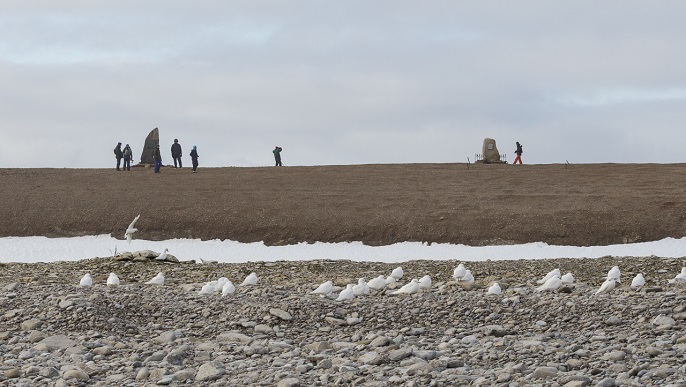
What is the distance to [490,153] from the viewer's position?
163 feet

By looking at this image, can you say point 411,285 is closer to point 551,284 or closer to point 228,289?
point 551,284

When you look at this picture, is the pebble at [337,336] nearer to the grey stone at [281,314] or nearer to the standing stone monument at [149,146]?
the grey stone at [281,314]

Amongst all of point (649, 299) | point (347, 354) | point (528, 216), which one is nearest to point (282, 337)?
point (347, 354)

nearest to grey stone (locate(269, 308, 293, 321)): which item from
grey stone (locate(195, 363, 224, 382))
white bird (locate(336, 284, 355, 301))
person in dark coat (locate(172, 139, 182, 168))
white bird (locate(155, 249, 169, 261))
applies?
white bird (locate(336, 284, 355, 301))

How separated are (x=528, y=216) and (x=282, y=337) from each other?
809 inches

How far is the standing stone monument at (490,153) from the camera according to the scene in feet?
162

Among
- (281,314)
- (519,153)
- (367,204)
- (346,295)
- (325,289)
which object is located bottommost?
(281,314)

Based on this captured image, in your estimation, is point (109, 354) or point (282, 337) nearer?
point (109, 354)

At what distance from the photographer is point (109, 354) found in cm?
1302

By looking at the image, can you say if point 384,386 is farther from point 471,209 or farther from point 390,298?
point 471,209

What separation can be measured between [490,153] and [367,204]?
1572cm

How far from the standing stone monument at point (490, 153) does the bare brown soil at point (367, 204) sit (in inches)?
191

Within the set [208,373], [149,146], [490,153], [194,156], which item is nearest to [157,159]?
[194,156]

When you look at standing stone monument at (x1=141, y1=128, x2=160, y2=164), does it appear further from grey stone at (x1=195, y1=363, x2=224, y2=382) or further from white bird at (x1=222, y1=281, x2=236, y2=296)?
grey stone at (x1=195, y1=363, x2=224, y2=382)
